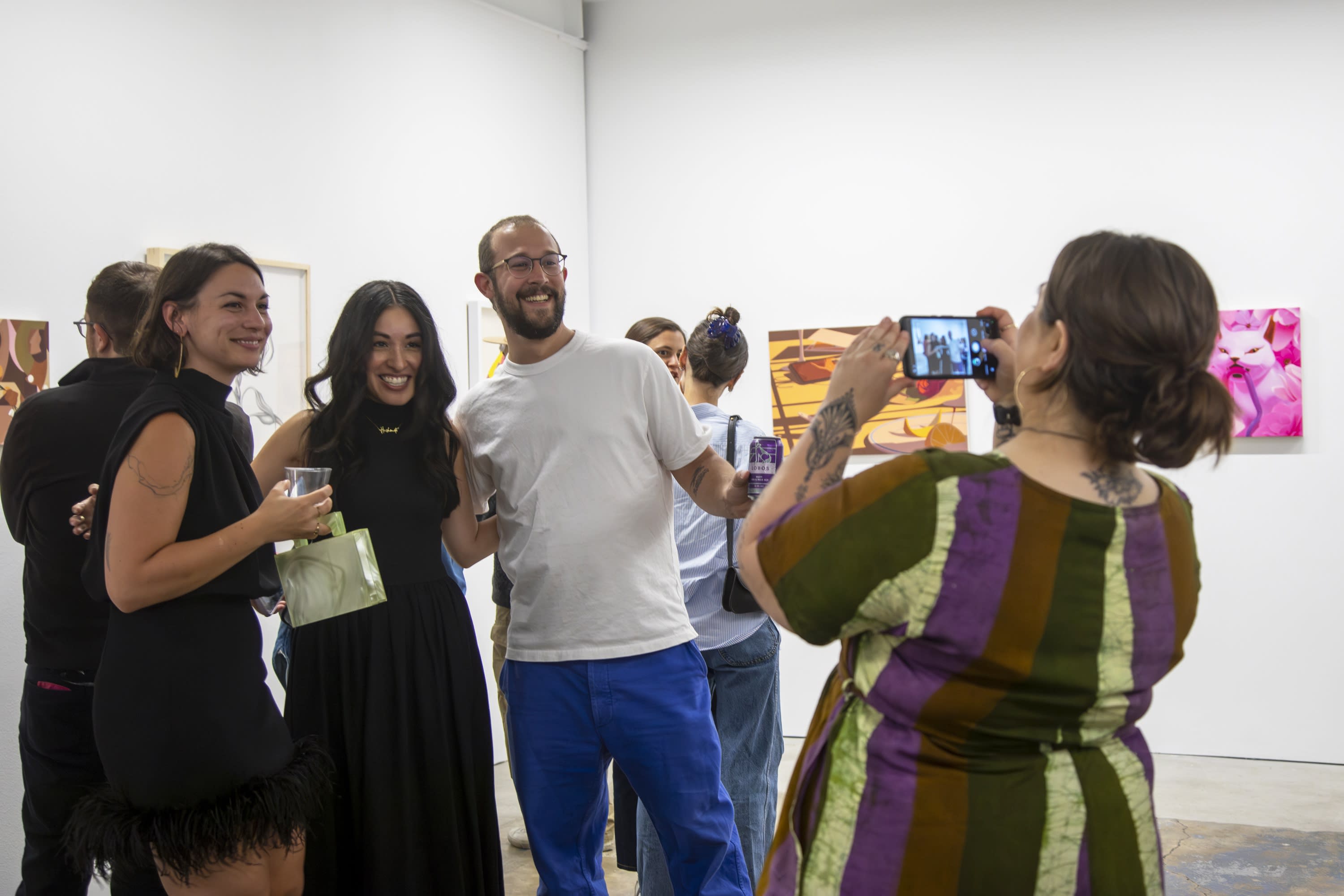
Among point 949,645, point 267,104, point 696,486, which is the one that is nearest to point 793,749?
point 696,486

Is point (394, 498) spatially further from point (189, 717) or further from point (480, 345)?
point (480, 345)

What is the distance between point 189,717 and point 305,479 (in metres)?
0.48

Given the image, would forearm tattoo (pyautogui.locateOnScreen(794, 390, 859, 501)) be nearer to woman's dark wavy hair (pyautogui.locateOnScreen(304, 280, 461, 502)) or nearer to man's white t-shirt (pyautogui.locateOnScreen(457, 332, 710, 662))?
man's white t-shirt (pyautogui.locateOnScreen(457, 332, 710, 662))

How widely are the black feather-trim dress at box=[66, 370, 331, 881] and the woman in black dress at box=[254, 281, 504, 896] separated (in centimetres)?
23

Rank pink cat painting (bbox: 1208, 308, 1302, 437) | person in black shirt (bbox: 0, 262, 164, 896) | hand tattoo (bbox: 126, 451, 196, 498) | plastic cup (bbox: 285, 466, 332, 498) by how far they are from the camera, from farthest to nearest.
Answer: pink cat painting (bbox: 1208, 308, 1302, 437) → person in black shirt (bbox: 0, 262, 164, 896) → plastic cup (bbox: 285, 466, 332, 498) → hand tattoo (bbox: 126, 451, 196, 498)

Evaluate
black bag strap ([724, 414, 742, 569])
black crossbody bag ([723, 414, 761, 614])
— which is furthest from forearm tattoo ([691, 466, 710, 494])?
black bag strap ([724, 414, 742, 569])

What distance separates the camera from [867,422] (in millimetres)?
5285

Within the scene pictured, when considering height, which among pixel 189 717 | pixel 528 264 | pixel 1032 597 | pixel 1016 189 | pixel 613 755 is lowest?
pixel 613 755

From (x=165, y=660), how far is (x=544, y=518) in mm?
812

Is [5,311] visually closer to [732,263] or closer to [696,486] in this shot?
[696,486]

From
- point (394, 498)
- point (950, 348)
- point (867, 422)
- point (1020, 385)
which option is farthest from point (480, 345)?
point (1020, 385)

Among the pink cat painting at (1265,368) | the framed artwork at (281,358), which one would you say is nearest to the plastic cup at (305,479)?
the framed artwork at (281,358)

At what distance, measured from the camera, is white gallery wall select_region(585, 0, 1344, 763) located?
4.96m

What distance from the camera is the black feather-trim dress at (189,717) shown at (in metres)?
1.93
